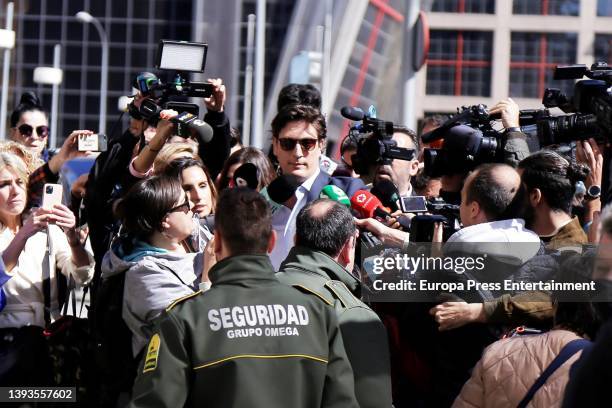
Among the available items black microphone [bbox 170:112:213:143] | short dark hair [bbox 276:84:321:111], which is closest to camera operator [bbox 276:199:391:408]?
black microphone [bbox 170:112:213:143]

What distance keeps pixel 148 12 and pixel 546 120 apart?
65.3 m

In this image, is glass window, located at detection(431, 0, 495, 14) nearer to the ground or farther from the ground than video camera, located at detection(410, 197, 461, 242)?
farther from the ground

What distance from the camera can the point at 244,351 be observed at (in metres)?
4.31

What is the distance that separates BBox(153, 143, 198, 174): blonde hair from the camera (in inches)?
267

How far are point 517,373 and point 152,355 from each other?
50.3 inches

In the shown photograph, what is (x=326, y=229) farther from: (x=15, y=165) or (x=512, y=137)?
(x=15, y=165)

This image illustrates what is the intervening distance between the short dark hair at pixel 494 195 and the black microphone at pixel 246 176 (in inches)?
58.9

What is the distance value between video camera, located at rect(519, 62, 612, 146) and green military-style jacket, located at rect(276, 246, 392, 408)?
1.28m

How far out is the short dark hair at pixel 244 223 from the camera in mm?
4480

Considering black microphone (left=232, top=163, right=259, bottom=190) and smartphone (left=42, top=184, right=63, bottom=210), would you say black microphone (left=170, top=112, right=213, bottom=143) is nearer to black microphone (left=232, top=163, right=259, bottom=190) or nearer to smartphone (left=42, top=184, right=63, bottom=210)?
black microphone (left=232, top=163, right=259, bottom=190)

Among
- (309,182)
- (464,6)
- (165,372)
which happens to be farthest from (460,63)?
(165,372)

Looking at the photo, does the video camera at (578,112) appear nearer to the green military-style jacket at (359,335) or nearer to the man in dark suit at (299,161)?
the man in dark suit at (299,161)

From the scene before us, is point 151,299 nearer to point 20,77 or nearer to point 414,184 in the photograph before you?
point 414,184

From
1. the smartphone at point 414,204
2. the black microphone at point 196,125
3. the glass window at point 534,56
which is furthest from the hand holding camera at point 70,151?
the glass window at point 534,56
